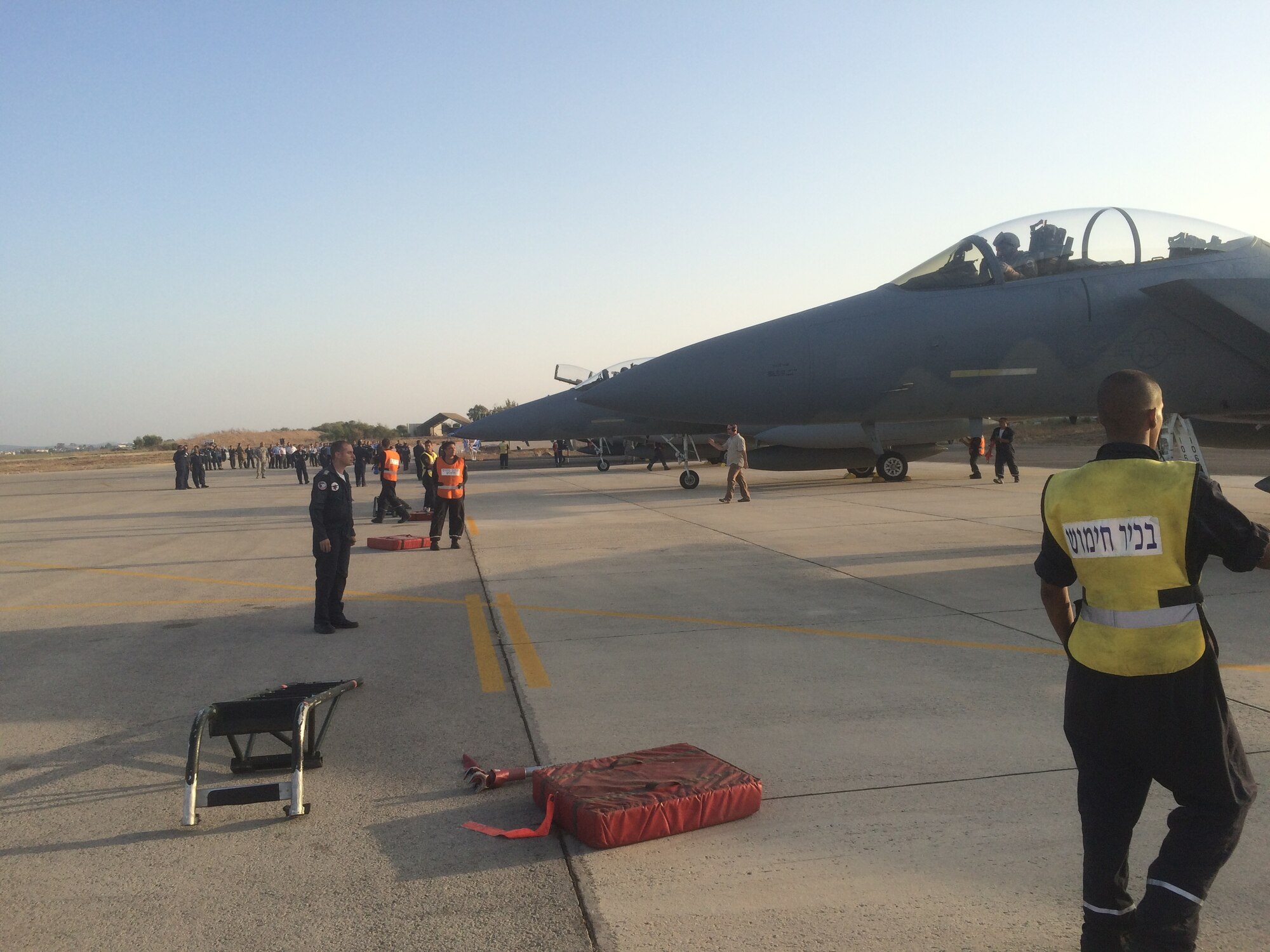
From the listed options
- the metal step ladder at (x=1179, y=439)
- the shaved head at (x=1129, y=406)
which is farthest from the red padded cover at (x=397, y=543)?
the shaved head at (x=1129, y=406)

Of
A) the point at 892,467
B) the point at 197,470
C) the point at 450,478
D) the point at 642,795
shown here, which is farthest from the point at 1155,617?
the point at 197,470

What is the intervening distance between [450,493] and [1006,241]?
7.20 meters

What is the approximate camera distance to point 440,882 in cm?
324

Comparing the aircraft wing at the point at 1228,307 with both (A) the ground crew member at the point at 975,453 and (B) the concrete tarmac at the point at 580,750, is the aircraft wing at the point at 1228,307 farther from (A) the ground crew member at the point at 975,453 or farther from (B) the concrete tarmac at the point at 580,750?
(A) the ground crew member at the point at 975,453

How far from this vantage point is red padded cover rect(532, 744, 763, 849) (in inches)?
137

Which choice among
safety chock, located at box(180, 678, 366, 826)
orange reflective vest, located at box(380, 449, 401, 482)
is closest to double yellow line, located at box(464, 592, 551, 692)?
safety chock, located at box(180, 678, 366, 826)

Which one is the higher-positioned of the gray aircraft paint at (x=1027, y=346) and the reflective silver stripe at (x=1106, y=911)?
the gray aircraft paint at (x=1027, y=346)

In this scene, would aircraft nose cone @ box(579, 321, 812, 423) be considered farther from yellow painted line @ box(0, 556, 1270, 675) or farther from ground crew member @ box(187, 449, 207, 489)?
ground crew member @ box(187, 449, 207, 489)

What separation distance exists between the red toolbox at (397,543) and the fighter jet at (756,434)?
3.32 meters

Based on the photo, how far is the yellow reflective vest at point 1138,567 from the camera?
2426mm

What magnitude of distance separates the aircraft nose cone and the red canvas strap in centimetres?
710

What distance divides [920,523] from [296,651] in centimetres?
928

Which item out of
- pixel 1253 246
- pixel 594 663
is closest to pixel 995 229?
pixel 1253 246

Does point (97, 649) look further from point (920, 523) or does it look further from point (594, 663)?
point (920, 523)
